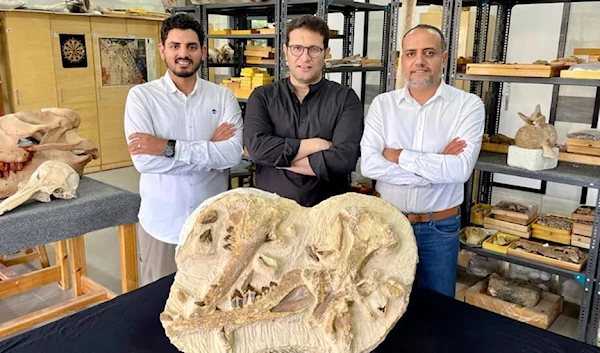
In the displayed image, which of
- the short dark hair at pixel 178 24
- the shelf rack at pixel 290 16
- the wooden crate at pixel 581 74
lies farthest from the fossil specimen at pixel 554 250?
the short dark hair at pixel 178 24

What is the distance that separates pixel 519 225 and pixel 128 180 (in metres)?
5.31

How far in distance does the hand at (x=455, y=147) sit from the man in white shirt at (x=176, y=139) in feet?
3.35

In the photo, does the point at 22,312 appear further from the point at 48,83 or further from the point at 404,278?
the point at 48,83

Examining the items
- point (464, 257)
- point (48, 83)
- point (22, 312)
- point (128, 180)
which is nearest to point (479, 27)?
point (464, 257)

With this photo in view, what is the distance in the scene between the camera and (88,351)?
5.64 ft

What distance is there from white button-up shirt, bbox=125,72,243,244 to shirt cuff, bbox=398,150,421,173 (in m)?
0.82

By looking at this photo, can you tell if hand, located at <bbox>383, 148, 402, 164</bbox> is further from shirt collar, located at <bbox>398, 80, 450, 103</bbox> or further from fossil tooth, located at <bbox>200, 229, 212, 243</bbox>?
fossil tooth, located at <bbox>200, 229, 212, 243</bbox>

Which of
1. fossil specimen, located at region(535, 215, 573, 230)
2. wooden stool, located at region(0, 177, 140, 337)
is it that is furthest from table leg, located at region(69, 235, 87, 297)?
fossil specimen, located at region(535, 215, 573, 230)

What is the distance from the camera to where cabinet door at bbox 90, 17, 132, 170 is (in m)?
7.34

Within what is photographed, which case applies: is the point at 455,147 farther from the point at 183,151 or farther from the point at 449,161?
the point at 183,151

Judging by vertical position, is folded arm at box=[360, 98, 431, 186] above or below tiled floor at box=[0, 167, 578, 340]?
above

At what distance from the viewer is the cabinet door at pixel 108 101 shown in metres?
7.34

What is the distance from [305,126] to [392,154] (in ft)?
1.39

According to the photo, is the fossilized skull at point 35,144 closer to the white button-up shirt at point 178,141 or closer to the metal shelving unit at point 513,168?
the white button-up shirt at point 178,141
